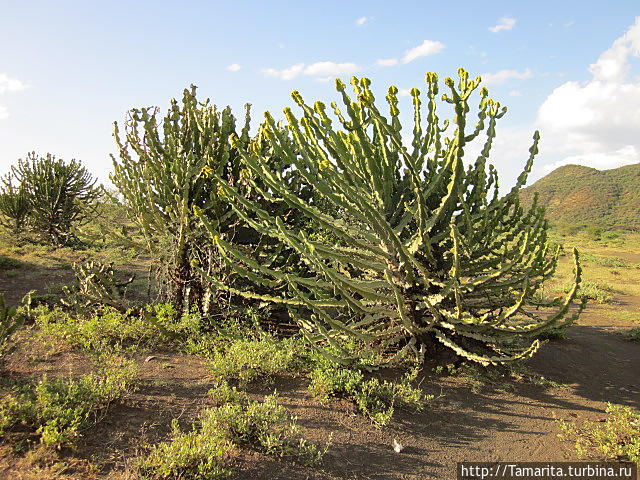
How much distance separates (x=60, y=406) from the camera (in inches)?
115

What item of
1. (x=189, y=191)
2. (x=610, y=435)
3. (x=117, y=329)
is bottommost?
(x=610, y=435)

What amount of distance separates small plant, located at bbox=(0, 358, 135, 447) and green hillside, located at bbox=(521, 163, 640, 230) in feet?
189

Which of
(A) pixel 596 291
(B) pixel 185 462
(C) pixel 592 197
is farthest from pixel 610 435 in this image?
(C) pixel 592 197

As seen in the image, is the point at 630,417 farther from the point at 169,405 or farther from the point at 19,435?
the point at 19,435

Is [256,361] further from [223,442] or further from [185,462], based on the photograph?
[185,462]

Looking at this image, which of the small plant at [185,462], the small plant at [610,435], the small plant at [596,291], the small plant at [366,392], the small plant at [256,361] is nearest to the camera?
the small plant at [185,462]

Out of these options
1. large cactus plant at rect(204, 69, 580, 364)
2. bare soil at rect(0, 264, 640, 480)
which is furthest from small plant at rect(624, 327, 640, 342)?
large cactus plant at rect(204, 69, 580, 364)

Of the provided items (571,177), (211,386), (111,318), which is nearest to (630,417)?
(211,386)

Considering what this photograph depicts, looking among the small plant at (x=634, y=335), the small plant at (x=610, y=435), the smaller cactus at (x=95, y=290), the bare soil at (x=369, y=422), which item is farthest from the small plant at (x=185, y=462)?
the small plant at (x=634, y=335)

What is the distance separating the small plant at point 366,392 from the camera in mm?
3625

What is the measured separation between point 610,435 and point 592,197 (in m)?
74.1

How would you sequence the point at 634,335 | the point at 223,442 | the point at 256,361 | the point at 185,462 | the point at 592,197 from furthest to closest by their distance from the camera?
the point at 592,197 → the point at 634,335 → the point at 256,361 → the point at 223,442 → the point at 185,462

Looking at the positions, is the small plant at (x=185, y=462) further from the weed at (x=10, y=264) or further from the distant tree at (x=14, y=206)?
the distant tree at (x=14, y=206)

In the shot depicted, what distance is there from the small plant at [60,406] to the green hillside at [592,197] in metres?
57.7
